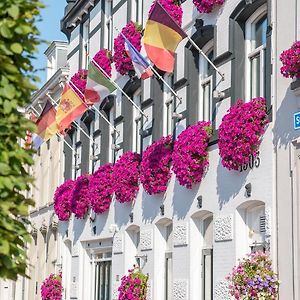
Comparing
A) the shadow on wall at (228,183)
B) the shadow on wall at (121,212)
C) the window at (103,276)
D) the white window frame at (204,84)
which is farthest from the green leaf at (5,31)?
the window at (103,276)

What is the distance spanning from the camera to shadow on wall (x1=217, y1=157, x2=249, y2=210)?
1562cm

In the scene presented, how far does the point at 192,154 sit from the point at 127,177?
4.55 metres

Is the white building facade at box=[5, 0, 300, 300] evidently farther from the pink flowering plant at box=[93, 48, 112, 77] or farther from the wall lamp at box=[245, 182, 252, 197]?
the pink flowering plant at box=[93, 48, 112, 77]

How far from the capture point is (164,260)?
19953 millimetres

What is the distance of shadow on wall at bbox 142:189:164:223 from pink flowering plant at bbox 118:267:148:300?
4.19ft

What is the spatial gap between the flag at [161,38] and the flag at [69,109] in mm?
6420

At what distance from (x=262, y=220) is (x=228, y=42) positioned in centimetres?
356

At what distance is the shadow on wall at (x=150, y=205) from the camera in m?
20.1

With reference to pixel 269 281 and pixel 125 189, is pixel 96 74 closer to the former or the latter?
pixel 125 189

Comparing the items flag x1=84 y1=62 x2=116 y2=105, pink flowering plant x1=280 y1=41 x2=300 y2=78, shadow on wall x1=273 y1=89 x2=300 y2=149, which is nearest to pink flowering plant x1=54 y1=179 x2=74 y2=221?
flag x1=84 y1=62 x2=116 y2=105

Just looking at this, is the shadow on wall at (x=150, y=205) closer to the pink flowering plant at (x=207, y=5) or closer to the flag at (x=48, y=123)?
the pink flowering plant at (x=207, y=5)

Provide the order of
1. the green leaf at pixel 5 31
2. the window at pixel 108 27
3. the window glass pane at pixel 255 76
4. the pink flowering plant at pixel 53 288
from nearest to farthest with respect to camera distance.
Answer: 1. the green leaf at pixel 5 31
2. the window glass pane at pixel 255 76
3. the window at pixel 108 27
4. the pink flowering plant at pixel 53 288

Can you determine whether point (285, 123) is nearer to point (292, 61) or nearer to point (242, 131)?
point (242, 131)

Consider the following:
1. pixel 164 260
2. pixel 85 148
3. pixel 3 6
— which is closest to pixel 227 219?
pixel 164 260
